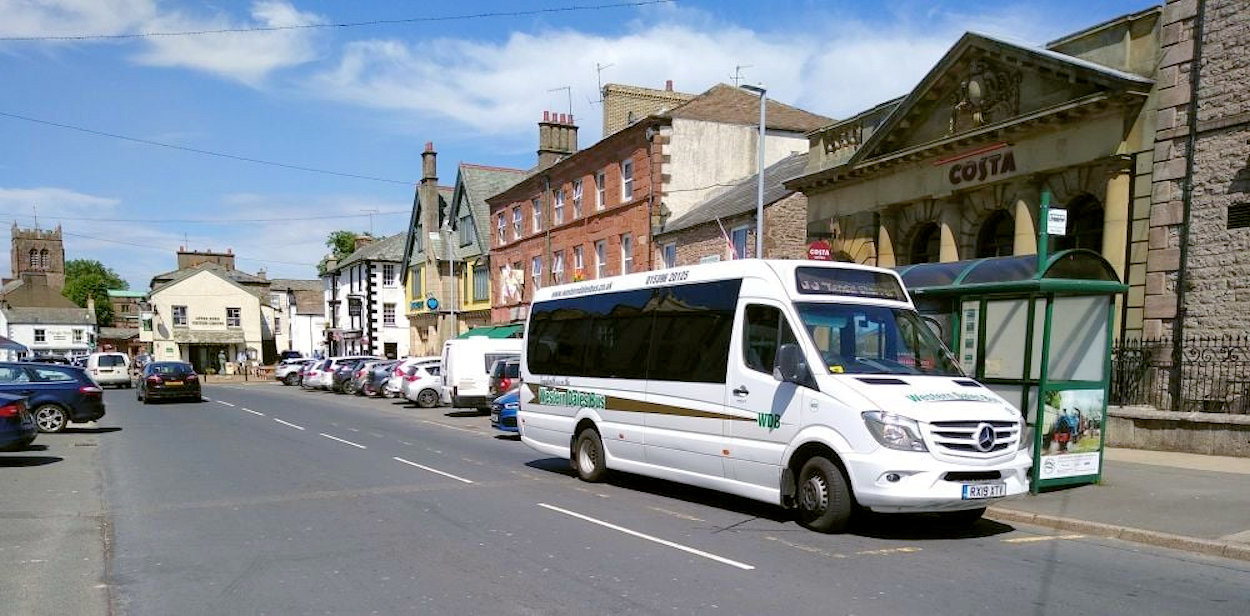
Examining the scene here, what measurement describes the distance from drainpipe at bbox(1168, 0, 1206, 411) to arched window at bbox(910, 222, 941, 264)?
250 inches

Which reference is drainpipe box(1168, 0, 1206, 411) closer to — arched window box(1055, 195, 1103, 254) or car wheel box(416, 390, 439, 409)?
arched window box(1055, 195, 1103, 254)

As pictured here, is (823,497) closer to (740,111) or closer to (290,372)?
(740,111)

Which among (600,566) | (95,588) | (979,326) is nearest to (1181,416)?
(979,326)

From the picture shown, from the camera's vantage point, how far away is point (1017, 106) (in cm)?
1753

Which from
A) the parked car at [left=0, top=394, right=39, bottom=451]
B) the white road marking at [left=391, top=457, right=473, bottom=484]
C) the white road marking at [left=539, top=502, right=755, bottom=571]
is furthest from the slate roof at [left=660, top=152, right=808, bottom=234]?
the parked car at [left=0, top=394, right=39, bottom=451]

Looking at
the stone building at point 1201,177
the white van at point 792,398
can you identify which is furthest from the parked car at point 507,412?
the stone building at point 1201,177

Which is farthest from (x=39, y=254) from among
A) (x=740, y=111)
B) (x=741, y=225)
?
(x=741, y=225)

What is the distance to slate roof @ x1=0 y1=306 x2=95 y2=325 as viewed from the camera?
308ft

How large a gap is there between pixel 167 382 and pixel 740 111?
75.9 ft

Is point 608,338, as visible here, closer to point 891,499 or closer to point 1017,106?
point 891,499

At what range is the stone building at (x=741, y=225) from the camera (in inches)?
1043

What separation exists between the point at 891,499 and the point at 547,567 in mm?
3108

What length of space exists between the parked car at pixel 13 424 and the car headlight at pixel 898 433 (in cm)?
1259

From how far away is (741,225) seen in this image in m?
27.0
